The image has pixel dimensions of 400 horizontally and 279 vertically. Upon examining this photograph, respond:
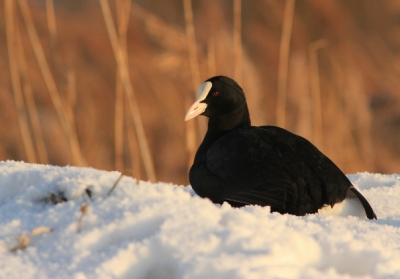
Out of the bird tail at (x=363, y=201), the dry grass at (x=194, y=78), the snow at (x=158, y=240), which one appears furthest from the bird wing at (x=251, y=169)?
the snow at (x=158, y=240)

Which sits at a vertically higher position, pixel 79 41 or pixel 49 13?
pixel 49 13

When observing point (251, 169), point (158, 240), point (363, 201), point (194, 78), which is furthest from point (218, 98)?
point (158, 240)

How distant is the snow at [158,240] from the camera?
3.42 ft

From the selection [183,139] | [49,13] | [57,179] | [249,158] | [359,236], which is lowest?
[183,139]

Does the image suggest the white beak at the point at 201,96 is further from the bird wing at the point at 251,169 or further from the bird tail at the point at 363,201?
the bird tail at the point at 363,201

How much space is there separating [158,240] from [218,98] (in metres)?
1.86

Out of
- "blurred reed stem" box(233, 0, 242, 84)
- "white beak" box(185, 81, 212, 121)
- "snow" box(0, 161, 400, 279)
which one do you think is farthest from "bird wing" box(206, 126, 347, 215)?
"snow" box(0, 161, 400, 279)

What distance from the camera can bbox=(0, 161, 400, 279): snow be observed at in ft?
3.42

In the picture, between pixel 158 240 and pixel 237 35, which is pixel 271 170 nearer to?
pixel 237 35

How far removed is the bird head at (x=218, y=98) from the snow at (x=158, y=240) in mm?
1559

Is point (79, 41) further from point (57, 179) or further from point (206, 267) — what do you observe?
point (206, 267)

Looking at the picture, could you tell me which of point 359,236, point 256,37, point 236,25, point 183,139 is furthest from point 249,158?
point 256,37

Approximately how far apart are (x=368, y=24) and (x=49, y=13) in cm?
354

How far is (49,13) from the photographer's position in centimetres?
293
